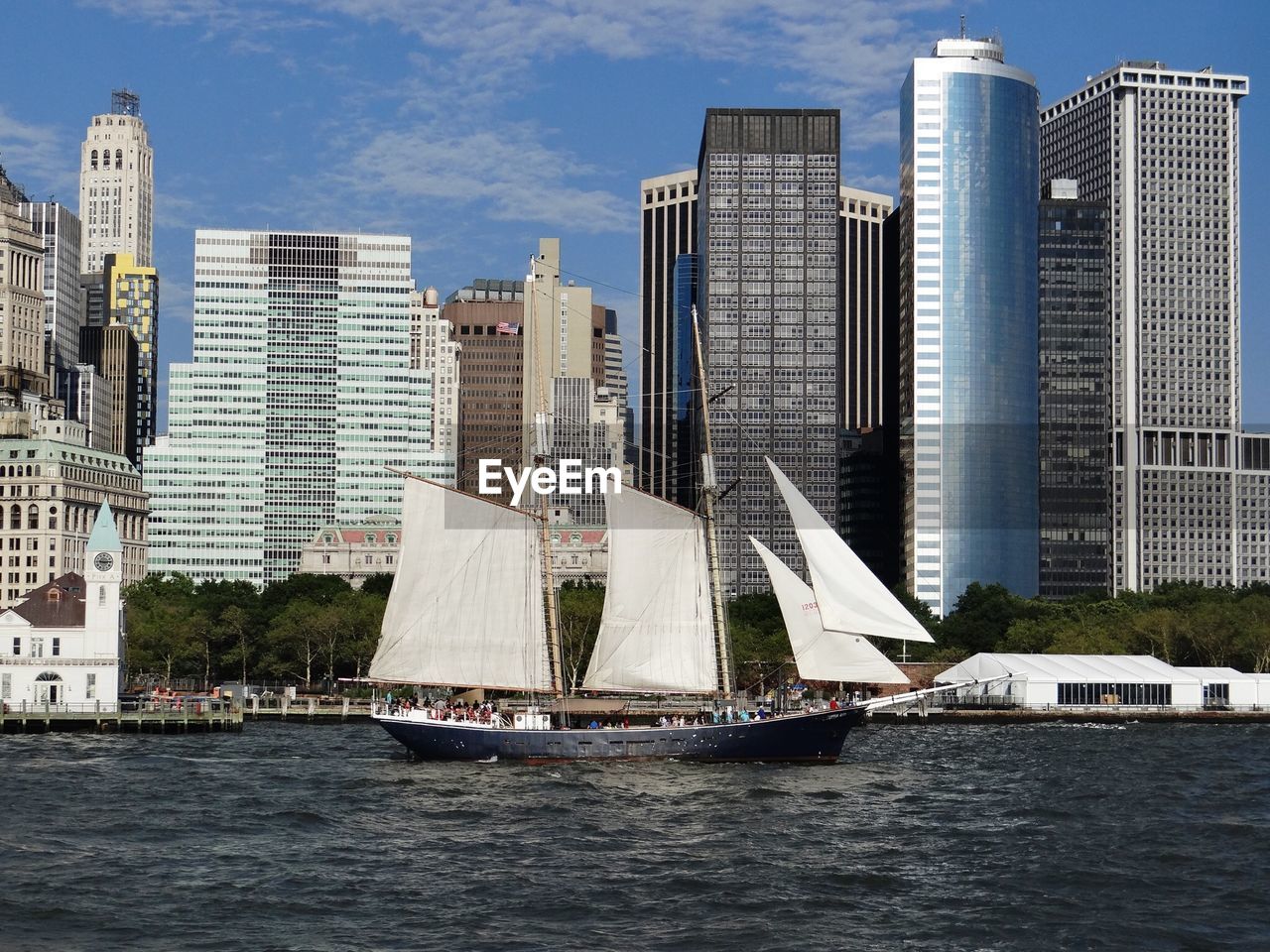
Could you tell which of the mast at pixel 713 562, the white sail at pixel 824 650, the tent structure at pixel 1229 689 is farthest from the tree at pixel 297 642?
the tent structure at pixel 1229 689

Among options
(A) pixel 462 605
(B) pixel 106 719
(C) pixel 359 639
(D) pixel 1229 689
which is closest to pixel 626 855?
(A) pixel 462 605

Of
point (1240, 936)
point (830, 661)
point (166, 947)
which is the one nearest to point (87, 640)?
Answer: point (830, 661)

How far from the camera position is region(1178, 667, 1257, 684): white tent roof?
170m

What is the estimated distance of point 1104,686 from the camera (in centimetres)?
16725

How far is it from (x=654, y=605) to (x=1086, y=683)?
245 feet

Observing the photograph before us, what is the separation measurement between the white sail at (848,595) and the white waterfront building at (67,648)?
6071cm

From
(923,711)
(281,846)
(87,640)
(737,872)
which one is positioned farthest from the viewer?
(923,711)

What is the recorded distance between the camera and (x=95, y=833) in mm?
72812

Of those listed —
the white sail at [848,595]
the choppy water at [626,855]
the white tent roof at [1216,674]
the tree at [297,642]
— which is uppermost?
the white sail at [848,595]

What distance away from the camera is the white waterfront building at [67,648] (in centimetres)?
13400

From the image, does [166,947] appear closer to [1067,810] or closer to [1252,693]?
[1067,810]

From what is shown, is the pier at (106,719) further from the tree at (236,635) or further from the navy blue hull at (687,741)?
the tree at (236,635)

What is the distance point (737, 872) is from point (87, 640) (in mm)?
84920

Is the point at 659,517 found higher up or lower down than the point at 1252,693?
higher up
